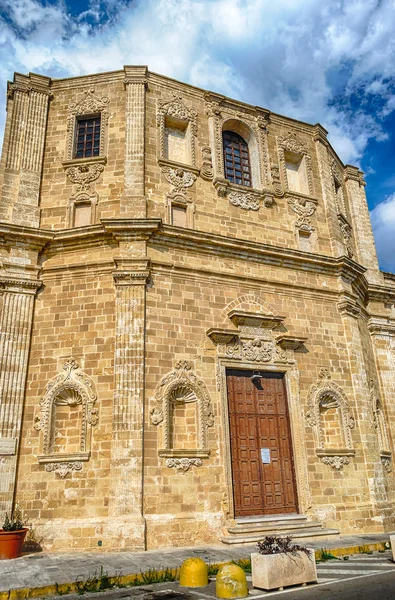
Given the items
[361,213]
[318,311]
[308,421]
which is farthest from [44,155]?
[361,213]

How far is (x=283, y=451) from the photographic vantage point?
12.5 metres

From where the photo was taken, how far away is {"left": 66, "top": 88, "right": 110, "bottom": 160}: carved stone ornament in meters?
14.4

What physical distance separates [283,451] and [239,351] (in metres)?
2.76

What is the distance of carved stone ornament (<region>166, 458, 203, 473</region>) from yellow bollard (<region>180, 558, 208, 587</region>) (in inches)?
147

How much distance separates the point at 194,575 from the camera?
7.17 meters

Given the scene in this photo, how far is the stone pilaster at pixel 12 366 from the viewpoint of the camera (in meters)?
10.8

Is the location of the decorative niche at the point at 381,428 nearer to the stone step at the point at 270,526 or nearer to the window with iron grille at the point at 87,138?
the stone step at the point at 270,526

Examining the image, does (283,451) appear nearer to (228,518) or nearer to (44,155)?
(228,518)

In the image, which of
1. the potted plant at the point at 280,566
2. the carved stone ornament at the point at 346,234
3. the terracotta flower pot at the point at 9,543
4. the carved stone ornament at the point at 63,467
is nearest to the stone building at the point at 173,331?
the carved stone ornament at the point at 63,467

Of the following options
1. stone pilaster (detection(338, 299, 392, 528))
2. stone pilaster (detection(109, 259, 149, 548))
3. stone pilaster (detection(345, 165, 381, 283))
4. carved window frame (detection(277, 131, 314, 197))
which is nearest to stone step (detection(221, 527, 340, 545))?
stone pilaster (detection(338, 299, 392, 528))

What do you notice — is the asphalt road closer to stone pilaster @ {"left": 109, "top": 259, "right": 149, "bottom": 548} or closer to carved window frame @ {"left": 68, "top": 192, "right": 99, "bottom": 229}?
stone pilaster @ {"left": 109, "top": 259, "right": 149, "bottom": 548}

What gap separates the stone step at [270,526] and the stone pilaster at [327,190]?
26.2 feet

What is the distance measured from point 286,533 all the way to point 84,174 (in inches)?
420

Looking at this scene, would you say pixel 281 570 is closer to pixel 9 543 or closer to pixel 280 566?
pixel 280 566
